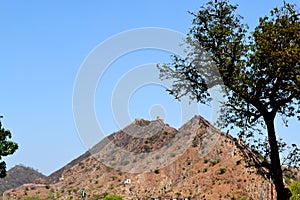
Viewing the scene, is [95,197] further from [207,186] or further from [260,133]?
[260,133]

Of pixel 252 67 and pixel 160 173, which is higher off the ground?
pixel 160 173

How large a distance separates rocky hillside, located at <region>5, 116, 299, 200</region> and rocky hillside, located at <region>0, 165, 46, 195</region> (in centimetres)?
2592

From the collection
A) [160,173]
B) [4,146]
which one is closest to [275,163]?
[4,146]

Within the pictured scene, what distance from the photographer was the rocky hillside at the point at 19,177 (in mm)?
155500

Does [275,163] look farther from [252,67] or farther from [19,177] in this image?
[19,177]

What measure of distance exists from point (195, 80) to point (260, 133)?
3008 mm

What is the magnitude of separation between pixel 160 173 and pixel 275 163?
97.7 metres

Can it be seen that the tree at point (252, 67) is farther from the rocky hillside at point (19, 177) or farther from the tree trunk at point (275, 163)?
the rocky hillside at point (19, 177)

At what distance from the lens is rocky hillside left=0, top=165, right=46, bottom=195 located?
155500 millimetres

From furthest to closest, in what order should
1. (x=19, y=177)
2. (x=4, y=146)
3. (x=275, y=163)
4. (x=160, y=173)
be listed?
(x=19, y=177) → (x=160, y=173) → (x=4, y=146) → (x=275, y=163)

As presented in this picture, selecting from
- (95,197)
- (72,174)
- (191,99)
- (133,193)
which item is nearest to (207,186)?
(133,193)

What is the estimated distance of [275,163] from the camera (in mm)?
17766

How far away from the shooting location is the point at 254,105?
59.4 ft

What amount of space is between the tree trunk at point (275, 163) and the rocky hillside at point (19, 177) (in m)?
138
